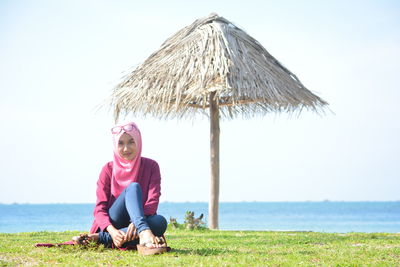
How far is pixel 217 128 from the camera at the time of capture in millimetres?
9469

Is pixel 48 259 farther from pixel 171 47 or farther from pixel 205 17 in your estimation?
pixel 205 17

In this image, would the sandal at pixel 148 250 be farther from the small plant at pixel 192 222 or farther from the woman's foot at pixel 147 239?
the small plant at pixel 192 222

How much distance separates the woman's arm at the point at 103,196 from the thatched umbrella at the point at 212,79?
3.51 m

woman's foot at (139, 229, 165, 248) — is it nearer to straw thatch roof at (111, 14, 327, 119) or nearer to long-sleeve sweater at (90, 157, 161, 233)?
long-sleeve sweater at (90, 157, 161, 233)

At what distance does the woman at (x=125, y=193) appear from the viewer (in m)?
4.76

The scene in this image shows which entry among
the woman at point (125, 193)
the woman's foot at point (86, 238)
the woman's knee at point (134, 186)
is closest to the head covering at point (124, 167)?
the woman at point (125, 193)

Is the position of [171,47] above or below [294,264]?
above

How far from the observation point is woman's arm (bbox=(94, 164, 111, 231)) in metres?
4.93

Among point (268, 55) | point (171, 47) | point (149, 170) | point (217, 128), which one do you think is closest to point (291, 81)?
point (268, 55)

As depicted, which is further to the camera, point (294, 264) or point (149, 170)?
point (149, 170)

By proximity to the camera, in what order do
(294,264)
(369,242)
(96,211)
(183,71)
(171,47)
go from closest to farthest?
(294,264)
(96,211)
(369,242)
(183,71)
(171,47)

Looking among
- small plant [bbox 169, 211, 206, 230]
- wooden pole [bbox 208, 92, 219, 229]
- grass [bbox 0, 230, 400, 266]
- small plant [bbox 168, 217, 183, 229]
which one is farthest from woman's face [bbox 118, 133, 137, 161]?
small plant [bbox 168, 217, 183, 229]

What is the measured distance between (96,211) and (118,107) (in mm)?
4668

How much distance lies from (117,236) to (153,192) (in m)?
0.54
